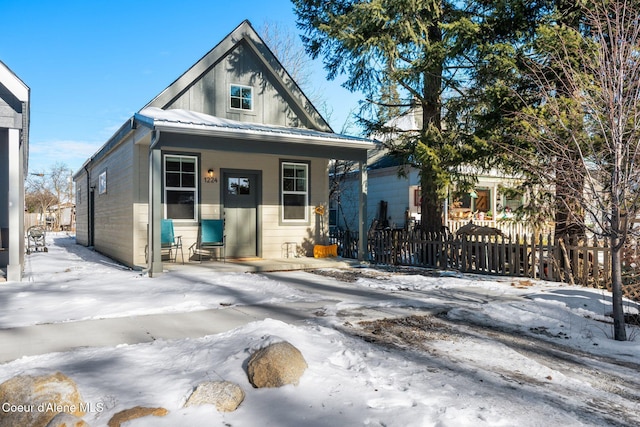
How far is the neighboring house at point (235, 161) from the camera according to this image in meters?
9.84

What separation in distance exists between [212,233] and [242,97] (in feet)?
12.4

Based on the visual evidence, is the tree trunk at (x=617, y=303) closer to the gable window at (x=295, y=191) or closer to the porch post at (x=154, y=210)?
the porch post at (x=154, y=210)

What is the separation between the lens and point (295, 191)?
11.8 metres

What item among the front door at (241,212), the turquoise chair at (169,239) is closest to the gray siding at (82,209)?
the turquoise chair at (169,239)

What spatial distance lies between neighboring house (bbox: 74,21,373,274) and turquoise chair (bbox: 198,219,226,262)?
393 mm

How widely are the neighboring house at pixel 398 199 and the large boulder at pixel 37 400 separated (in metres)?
14.6

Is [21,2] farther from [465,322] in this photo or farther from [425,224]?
[465,322]

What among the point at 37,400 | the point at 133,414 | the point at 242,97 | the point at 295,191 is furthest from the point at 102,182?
Answer: the point at 133,414

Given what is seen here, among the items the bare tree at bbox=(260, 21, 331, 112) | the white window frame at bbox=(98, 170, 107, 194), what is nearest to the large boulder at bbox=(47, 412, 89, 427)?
the white window frame at bbox=(98, 170, 107, 194)

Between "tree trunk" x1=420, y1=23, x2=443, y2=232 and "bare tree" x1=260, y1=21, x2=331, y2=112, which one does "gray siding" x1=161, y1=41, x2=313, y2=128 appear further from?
"bare tree" x1=260, y1=21, x2=331, y2=112

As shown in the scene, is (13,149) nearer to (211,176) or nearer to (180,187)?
(180,187)

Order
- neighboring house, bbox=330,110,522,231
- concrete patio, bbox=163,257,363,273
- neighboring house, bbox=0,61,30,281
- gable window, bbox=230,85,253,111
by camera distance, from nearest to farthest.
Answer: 1. neighboring house, bbox=0,61,30,281
2. concrete patio, bbox=163,257,363,273
3. gable window, bbox=230,85,253,111
4. neighboring house, bbox=330,110,522,231

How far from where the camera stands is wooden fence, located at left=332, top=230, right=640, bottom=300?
7.99 m

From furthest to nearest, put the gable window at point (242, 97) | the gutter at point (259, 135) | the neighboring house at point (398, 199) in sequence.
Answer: the neighboring house at point (398, 199) < the gable window at point (242, 97) < the gutter at point (259, 135)
